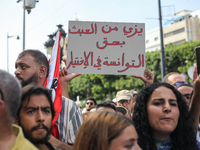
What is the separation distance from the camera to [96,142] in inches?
63.0

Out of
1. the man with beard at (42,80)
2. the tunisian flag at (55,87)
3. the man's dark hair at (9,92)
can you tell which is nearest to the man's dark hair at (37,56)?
the man with beard at (42,80)

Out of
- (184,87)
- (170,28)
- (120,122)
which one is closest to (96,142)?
(120,122)

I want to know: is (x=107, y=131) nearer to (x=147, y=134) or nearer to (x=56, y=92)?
(x=147, y=134)

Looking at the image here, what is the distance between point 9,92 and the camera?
58.8 inches

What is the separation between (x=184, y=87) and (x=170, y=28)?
64.4 metres

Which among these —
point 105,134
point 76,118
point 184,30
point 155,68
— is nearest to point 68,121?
point 76,118

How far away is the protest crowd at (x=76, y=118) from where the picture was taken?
154 cm

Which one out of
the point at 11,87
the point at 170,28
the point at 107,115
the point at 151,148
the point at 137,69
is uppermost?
the point at 170,28

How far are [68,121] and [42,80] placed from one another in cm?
48

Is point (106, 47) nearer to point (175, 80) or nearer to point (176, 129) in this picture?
point (175, 80)

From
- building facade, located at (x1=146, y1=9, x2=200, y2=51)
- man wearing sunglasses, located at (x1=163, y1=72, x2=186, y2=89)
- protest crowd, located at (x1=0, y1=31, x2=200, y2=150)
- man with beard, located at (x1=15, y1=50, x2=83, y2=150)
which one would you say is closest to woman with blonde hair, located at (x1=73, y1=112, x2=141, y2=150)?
protest crowd, located at (x1=0, y1=31, x2=200, y2=150)

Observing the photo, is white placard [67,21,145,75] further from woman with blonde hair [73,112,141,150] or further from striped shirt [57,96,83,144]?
woman with blonde hair [73,112,141,150]

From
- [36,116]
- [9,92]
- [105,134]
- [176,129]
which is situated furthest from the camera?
[176,129]

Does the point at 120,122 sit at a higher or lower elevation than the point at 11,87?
lower
